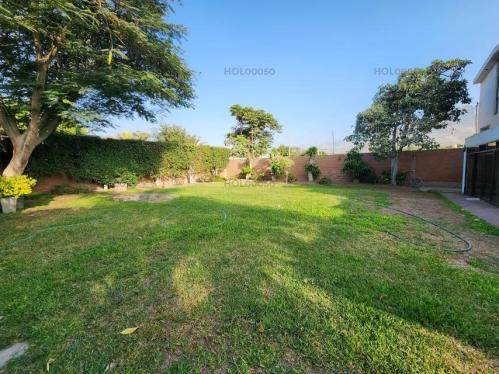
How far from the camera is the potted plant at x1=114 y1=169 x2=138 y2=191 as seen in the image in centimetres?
995

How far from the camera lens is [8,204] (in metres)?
5.41

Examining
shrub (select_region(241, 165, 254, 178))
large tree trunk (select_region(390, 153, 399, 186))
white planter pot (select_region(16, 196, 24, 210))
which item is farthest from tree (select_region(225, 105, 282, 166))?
white planter pot (select_region(16, 196, 24, 210))

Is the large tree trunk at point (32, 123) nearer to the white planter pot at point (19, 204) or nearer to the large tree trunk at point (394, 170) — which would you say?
the white planter pot at point (19, 204)

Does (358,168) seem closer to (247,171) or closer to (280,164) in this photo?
(280,164)

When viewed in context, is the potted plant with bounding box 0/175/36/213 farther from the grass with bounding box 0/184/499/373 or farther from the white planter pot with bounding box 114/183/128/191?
the white planter pot with bounding box 114/183/128/191

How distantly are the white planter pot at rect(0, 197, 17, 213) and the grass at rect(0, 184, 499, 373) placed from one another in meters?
2.59

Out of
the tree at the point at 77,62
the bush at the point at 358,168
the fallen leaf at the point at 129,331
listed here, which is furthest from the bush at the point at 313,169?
the fallen leaf at the point at 129,331

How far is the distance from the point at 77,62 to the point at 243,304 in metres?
9.12

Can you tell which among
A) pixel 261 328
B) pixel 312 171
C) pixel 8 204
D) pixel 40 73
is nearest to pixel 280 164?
pixel 312 171

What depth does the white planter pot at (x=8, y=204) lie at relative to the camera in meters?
5.35

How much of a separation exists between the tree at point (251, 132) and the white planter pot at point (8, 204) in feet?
39.0

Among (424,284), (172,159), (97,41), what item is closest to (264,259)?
(424,284)

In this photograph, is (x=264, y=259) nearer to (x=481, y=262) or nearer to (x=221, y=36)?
(x=481, y=262)

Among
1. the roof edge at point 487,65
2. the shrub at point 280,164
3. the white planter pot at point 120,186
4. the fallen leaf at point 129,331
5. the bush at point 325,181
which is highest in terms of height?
the roof edge at point 487,65
